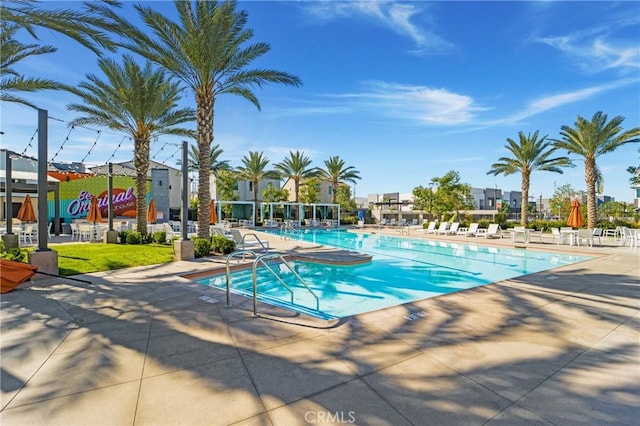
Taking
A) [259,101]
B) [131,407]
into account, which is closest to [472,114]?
[259,101]

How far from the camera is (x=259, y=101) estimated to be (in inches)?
611

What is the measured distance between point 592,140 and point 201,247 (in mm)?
25541

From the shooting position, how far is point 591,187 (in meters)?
23.0

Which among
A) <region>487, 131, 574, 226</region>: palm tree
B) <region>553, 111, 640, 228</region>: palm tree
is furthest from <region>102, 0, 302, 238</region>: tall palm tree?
<region>487, 131, 574, 226</region>: palm tree

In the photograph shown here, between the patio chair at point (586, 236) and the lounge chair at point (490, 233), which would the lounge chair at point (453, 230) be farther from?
the patio chair at point (586, 236)

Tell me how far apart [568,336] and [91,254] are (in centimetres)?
1340

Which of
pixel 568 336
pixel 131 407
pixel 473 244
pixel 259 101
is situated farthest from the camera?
pixel 473 244

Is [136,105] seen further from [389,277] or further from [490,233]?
[490,233]

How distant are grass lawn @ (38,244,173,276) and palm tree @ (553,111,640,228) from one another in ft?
86.9

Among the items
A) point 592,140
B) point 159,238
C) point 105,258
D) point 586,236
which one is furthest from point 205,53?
point 592,140

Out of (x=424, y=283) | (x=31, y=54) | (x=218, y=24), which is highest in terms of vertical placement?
(x=218, y=24)

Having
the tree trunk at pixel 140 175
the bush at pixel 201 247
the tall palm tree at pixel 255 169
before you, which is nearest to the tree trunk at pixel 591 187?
the bush at pixel 201 247

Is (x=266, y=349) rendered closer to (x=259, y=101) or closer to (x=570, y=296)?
(x=570, y=296)

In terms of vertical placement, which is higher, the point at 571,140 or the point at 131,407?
the point at 571,140
